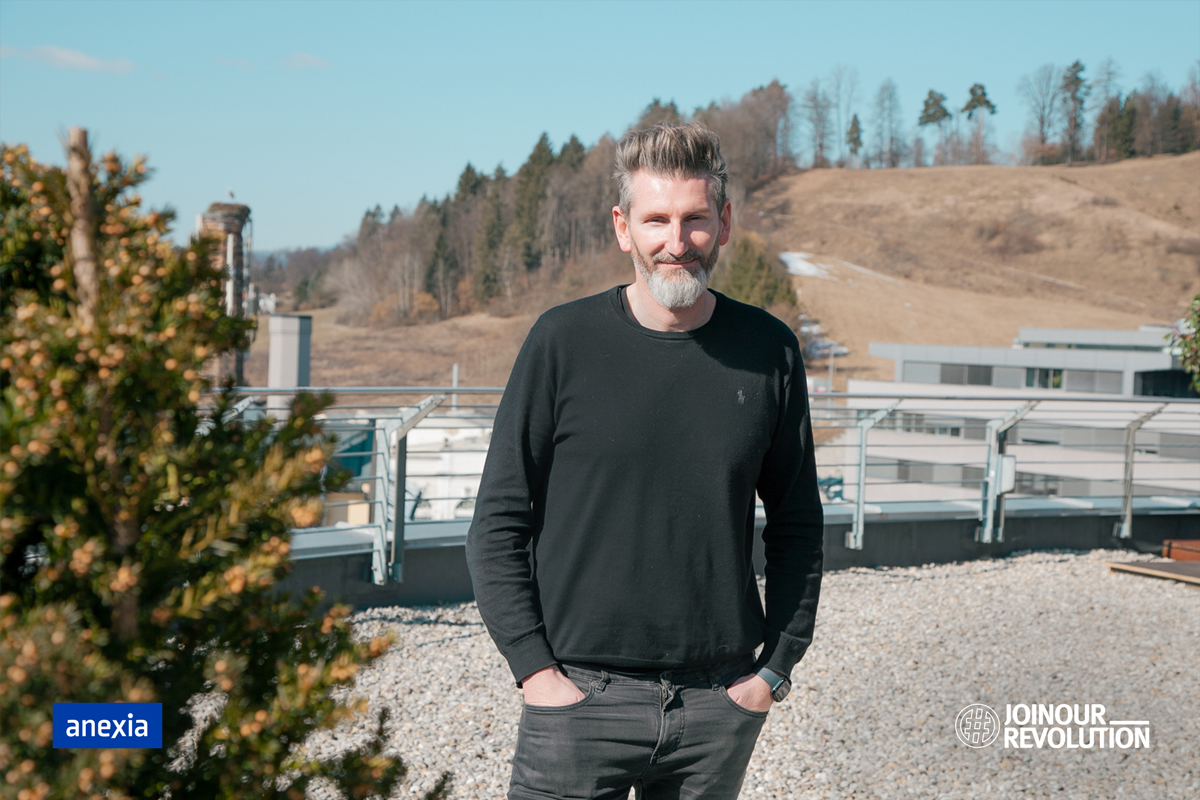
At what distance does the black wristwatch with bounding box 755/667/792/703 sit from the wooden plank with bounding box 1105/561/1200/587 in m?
5.89

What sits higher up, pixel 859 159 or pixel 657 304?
pixel 859 159

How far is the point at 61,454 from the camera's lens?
0.92 m

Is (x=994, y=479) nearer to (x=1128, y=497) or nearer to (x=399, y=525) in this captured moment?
(x=1128, y=497)

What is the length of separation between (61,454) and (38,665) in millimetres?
206

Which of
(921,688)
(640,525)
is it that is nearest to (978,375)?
(921,688)

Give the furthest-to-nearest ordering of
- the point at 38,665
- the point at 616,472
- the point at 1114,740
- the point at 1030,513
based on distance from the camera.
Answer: the point at 1030,513
the point at 1114,740
the point at 616,472
the point at 38,665

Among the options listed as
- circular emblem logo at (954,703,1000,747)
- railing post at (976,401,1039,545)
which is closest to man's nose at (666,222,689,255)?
circular emblem logo at (954,703,1000,747)

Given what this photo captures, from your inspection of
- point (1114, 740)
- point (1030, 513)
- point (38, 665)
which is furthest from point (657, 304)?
point (1030, 513)

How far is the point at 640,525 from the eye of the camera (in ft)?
5.50

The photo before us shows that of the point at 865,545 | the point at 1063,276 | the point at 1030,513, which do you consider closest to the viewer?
the point at 865,545

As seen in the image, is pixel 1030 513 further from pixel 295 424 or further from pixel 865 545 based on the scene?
pixel 295 424

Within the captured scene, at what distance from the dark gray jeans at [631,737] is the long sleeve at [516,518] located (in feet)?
0.36

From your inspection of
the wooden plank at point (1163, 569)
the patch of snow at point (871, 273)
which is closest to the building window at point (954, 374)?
the patch of snow at point (871, 273)

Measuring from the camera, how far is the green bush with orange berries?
891mm
